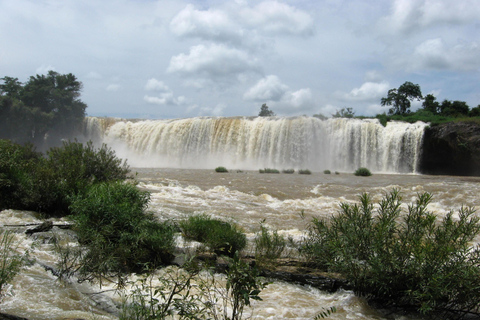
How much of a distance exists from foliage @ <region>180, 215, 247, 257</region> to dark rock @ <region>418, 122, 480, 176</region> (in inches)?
1073

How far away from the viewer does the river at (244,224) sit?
4355 mm

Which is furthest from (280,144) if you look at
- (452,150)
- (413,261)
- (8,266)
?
(8,266)

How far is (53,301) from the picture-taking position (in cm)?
436

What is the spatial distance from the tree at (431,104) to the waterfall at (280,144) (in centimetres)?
1442

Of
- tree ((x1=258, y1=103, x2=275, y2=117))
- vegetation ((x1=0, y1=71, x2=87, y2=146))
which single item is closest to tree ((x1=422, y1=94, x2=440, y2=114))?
tree ((x1=258, y1=103, x2=275, y2=117))

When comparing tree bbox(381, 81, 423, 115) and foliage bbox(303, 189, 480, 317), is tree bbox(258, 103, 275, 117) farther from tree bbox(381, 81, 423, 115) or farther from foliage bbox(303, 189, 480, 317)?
foliage bbox(303, 189, 480, 317)

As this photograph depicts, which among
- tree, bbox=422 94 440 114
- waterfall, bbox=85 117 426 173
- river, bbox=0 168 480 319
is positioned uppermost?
tree, bbox=422 94 440 114

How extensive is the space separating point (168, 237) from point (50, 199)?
3886mm

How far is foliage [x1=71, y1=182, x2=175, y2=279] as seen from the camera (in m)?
5.20

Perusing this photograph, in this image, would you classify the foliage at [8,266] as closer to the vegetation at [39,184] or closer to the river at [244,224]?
the river at [244,224]

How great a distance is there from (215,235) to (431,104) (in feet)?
146

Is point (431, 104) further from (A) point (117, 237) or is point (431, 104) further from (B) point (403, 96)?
(A) point (117, 237)

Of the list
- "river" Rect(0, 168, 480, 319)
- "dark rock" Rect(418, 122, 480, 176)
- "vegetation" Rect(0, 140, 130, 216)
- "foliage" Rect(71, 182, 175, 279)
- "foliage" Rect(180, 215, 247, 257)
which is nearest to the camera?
"river" Rect(0, 168, 480, 319)

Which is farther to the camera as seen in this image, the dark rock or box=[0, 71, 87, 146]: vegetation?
box=[0, 71, 87, 146]: vegetation
